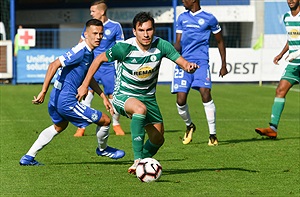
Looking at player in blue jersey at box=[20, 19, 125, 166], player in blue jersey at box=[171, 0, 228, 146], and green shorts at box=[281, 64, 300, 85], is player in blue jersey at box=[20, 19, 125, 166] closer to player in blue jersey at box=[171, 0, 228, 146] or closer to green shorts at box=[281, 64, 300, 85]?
player in blue jersey at box=[171, 0, 228, 146]

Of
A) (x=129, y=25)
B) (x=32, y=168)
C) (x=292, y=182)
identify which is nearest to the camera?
(x=292, y=182)

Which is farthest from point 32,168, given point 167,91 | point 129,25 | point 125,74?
point 129,25

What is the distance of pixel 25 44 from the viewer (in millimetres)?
31891

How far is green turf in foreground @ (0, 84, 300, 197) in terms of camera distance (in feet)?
28.1

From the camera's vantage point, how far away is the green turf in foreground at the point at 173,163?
856cm

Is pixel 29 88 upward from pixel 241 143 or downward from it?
downward

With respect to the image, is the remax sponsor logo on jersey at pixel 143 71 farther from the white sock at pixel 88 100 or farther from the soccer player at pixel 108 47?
the white sock at pixel 88 100

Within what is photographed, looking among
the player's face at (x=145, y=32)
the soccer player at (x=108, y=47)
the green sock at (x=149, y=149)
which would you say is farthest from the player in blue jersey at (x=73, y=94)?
the soccer player at (x=108, y=47)

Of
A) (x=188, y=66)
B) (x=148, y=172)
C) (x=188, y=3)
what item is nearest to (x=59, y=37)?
(x=188, y=3)

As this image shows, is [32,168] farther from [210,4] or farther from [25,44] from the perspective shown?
[210,4]

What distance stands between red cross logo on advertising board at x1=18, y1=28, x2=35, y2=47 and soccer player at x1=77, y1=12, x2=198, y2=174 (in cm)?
2257

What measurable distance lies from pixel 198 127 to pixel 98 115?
5981 millimetres

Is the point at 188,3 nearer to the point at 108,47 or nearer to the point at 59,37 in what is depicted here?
the point at 108,47

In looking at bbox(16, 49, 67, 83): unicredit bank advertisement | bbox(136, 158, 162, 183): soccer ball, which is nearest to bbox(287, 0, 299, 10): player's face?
bbox(136, 158, 162, 183): soccer ball
